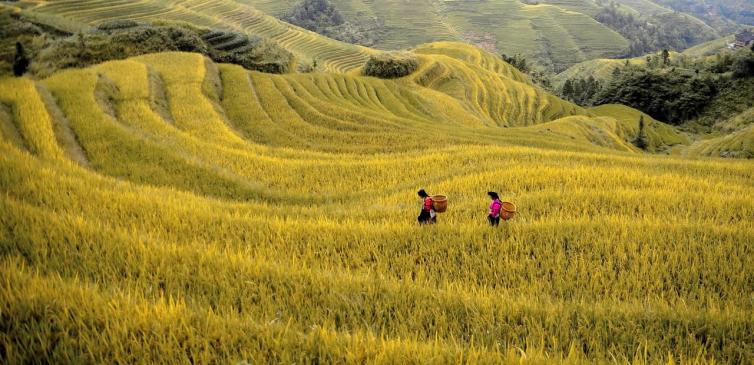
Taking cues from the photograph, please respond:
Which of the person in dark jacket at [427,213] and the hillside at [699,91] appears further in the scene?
the hillside at [699,91]

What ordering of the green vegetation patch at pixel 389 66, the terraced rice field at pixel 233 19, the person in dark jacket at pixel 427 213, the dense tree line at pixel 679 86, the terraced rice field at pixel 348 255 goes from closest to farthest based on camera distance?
the terraced rice field at pixel 348 255 < the person in dark jacket at pixel 427 213 < the green vegetation patch at pixel 389 66 < the dense tree line at pixel 679 86 < the terraced rice field at pixel 233 19

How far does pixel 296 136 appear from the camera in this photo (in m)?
15.1

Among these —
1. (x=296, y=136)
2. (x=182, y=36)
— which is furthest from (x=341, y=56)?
(x=296, y=136)

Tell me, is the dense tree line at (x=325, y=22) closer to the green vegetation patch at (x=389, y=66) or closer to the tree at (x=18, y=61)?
the green vegetation patch at (x=389, y=66)

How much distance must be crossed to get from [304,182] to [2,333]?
288 inches

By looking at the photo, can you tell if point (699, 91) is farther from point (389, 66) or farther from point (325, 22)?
point (325, 22)

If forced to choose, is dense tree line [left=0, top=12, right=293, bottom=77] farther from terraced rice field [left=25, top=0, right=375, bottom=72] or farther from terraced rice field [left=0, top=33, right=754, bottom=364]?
Answer: terraced rice field [left=25, top=0, right=375, bottom=72]

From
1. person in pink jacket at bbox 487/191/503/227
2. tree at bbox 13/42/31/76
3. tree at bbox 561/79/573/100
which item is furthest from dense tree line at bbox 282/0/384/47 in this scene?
person in pink jacket at bbox 487/191/503/227

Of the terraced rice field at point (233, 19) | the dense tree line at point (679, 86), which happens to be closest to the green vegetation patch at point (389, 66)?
the terraced rice field at point (233, 19)

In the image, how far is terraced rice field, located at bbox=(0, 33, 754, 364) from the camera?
2.67 metres

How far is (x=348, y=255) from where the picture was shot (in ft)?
16.5

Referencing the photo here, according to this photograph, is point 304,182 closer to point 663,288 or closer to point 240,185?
point 240,185

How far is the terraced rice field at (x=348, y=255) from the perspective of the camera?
105 inches

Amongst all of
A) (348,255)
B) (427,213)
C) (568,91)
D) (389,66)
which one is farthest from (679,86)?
(348,255)
